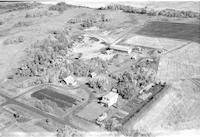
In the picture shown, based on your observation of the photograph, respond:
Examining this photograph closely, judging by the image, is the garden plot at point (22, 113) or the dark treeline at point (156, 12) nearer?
the garden plot at point (22, 113)

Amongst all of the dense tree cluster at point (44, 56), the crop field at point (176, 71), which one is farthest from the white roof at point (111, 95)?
the dense tree cluster at point (44, 56)

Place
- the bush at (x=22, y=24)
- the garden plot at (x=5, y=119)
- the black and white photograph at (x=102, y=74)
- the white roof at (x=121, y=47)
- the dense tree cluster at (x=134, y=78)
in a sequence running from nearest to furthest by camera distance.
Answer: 1. the black and white photograph at (x=102, y=74)
2. the garden plot at (x=5, y=119)
3. the dense tree cluster at (x=134, y=78)
4. the white roof at (x=121, y=47)
5. the bush at (x=22, y=24)

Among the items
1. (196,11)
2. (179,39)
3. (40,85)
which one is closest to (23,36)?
(40,85)

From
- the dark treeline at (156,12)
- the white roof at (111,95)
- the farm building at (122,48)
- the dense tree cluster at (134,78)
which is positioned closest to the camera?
the white roof at (111,95)

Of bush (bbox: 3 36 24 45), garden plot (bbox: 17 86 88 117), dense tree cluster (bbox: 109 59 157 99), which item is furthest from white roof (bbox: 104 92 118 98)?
bush (bbox: 3 36 24 45)

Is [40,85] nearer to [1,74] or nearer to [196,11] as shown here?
[1,74]

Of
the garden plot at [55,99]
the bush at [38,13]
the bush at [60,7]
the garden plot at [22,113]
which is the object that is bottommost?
the garden plot at [22,113]

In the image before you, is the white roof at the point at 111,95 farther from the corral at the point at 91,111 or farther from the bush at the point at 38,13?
the bush at the point at 38,13
